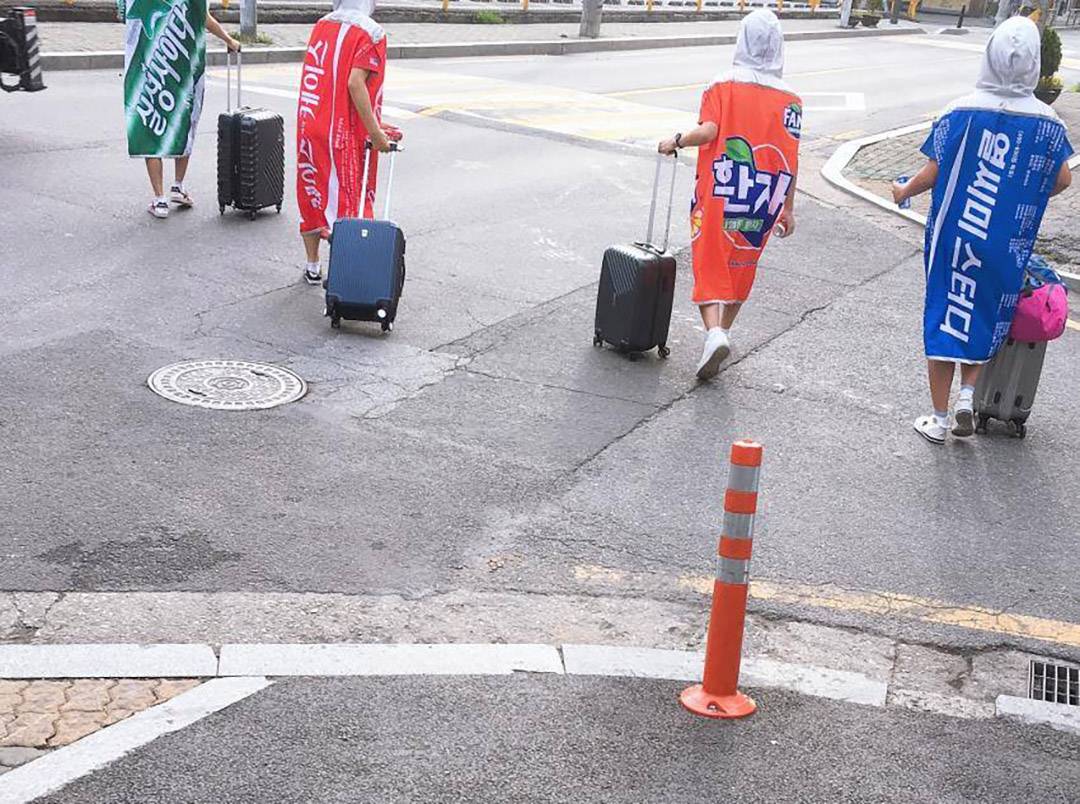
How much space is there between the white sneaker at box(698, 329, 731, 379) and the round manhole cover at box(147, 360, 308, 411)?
2.11 metres

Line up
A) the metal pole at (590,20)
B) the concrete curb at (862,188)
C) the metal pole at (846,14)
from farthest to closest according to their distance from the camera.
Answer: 1. the metal pole at (846,14)
2. the metal pole at (590,20)
3. the concrete curb at (862,188)

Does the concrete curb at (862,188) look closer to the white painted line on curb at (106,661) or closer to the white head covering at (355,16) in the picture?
the white head covering at (355,16)

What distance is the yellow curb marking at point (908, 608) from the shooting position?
512 centimetres

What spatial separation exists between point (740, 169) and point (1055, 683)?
3.65 m

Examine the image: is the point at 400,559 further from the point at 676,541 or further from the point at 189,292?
the point at 189,292

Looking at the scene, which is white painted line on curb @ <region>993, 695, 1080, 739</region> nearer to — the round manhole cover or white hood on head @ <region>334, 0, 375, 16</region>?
the round manhole cover

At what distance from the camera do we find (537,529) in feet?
18.3

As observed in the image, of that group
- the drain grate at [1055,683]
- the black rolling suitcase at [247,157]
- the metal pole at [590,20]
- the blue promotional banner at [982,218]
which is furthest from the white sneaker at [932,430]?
the metal pole at [590,20]

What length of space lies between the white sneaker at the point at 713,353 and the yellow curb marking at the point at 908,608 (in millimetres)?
2321

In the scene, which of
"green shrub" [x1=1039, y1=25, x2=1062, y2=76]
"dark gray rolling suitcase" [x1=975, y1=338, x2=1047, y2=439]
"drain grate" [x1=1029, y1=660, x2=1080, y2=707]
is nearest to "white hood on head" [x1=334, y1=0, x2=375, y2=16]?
"dark gray rolling suitcase" [x1=975, y1=338, x2=1047, y2=439]

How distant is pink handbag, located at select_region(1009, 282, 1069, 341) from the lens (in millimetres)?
7047

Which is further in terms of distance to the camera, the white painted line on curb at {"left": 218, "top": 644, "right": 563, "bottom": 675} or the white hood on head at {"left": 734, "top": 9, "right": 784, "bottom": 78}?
the white hood on head at {"left": 734, "top": 9, "right": 784, "bottom": 78}

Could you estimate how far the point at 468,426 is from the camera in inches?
260

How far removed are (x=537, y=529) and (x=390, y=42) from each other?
63.9 ft
